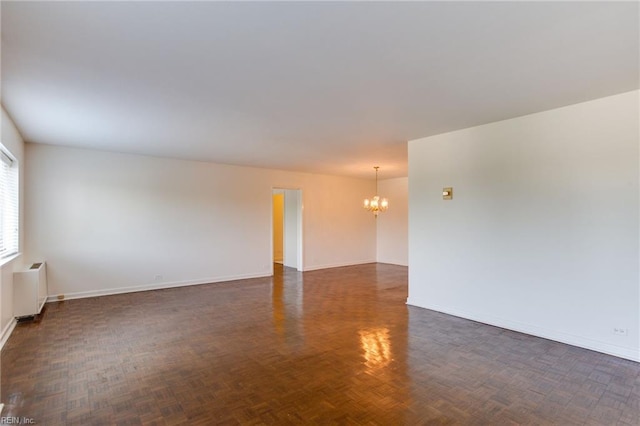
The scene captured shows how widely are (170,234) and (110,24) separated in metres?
5.07

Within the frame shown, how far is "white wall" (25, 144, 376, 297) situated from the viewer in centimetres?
538

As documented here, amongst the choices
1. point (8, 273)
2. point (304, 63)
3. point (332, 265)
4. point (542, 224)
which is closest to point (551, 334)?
point (542, 224)

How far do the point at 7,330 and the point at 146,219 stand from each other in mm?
2771

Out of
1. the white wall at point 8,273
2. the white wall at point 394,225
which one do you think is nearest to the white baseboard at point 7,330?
the white wall at point 8,273

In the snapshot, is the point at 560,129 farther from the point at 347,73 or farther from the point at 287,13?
the point at 287,13

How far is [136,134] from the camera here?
15.3 feet

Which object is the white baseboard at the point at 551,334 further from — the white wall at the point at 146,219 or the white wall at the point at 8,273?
the white wall at the point at 8,273

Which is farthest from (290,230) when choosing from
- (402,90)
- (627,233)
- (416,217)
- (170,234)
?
(627,233)

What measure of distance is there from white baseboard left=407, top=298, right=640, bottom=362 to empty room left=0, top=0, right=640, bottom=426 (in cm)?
2

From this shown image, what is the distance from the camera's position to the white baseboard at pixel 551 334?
3204 mm

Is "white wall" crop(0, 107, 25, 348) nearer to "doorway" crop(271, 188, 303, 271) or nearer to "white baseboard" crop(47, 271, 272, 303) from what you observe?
"white baseboard" crop(47, 271, 272, 303)

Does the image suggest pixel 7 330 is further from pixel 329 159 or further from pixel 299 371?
pixel 329 159

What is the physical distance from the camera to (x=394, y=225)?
31.9 ft

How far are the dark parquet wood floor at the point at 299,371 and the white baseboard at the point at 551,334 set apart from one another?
111 millimetres
